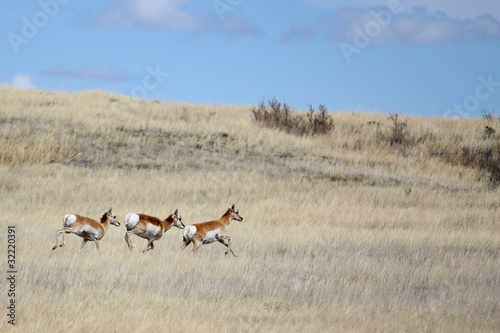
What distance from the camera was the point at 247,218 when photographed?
17.9 m

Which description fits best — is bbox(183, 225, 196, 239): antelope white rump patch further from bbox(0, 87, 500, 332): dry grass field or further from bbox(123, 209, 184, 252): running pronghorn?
bbox(123, 209, 184, 252): running pronghorn

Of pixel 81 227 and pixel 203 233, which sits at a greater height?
pixel 203 233

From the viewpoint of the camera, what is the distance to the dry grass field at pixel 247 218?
7.89m

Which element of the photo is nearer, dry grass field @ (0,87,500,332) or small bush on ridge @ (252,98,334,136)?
dry grass field @ (0,87,500,332)

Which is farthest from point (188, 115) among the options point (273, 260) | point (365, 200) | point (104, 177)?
point (273, 260)

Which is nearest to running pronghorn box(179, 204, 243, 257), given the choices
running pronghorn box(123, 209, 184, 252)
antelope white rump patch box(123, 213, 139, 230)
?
running pronghorn box(123, 209, 184, 252)

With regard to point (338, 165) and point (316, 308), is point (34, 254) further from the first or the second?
point (338, 165)

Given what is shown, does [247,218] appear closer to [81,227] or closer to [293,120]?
[81,227]

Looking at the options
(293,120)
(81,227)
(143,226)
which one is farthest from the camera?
(293,120)

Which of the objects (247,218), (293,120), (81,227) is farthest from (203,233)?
(293,120)

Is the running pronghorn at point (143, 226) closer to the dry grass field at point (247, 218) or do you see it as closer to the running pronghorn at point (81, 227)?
the dry grass field at point (247, 218)

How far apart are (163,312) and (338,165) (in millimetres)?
22380

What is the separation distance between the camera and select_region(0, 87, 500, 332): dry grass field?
25.9 feet

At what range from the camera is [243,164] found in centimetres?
2781
